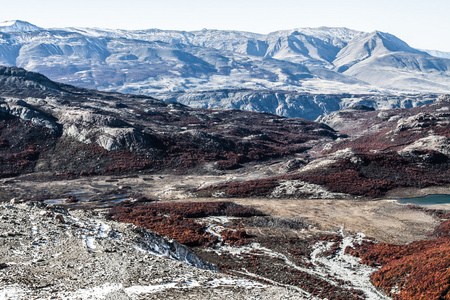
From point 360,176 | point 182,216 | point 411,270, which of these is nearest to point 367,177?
point 360,176

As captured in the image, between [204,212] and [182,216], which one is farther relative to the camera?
[204,212]

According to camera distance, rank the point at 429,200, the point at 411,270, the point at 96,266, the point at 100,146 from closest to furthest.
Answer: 1. the point at 96,266
2. the point at 411,270
3. the point at 429,200
4. the point at 100,146

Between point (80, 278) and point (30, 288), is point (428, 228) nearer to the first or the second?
point (80, 278)

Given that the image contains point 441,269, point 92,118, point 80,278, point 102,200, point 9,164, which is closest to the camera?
point 80,278

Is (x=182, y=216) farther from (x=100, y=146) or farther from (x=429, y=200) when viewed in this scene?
(x=100, y=146)

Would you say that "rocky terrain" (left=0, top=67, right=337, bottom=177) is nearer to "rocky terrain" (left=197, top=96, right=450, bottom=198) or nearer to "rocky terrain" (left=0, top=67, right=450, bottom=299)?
"rocky terrain" (left=0, top=67, right=450, bottom=299)

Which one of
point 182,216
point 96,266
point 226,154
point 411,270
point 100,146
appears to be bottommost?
point 182,216

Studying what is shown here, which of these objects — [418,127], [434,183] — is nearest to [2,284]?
[434,183]

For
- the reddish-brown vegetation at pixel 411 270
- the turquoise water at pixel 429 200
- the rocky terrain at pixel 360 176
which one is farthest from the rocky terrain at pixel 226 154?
the reddish-brown vegetation at pixel 411 270
